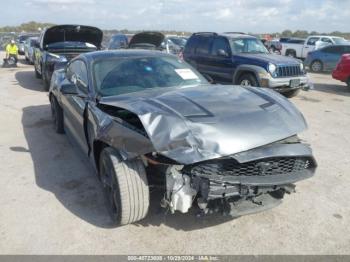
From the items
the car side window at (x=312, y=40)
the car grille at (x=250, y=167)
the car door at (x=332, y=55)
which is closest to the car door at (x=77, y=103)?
the car grille at (x=250, y=167)

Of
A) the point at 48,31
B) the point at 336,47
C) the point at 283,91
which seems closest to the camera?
the point at 283,91

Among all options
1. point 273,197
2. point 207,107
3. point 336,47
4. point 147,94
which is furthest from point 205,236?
point 336,47

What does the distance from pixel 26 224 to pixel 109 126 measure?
4.37 feet

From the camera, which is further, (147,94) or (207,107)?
(147,94)

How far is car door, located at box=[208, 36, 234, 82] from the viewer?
1066cm

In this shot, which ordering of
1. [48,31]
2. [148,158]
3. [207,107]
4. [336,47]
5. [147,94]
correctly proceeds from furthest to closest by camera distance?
[336,47], [48,31], [147,94], [207,107], [148,158]

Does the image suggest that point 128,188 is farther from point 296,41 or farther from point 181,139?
point 296,41

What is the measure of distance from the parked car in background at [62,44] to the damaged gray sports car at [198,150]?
7.51 meters

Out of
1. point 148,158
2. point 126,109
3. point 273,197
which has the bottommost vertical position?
point 273,197

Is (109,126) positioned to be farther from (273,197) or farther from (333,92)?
(333,92)

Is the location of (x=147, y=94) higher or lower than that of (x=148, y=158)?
higher

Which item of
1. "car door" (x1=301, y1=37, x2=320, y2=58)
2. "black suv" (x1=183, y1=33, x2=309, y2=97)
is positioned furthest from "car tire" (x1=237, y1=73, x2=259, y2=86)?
"car door" (x1=301, y1=37, x2=320, y2=58)

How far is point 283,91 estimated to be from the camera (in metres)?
10.4

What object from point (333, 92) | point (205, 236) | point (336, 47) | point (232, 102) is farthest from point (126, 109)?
point (336, 47)
